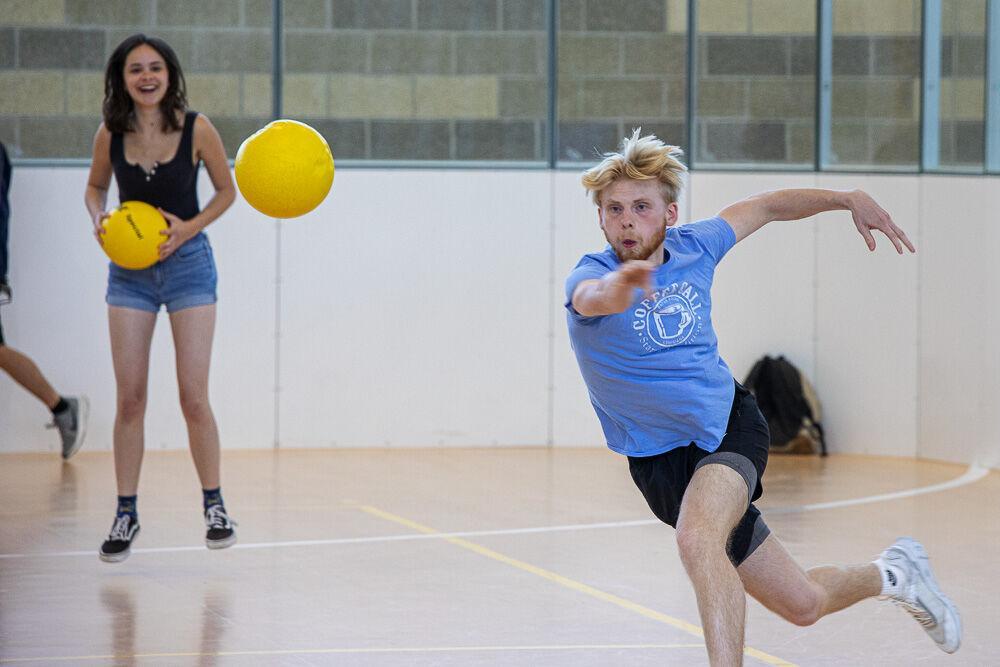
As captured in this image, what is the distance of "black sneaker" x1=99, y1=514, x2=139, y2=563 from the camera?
5.64m

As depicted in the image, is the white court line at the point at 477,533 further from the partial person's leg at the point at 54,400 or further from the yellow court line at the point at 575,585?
the partial person's leg at the point at 54,400

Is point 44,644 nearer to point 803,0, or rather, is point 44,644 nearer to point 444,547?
point 444,547

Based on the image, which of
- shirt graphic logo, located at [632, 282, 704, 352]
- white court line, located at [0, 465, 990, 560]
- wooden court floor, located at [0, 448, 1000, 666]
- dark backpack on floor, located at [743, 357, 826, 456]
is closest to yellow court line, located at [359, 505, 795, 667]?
wooden court floor, located at [0, 448, 1000, 666]

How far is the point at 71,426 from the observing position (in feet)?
28.6

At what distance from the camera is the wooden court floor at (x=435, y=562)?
4.52 m

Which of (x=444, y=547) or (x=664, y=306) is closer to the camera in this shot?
(x=664, y=306)

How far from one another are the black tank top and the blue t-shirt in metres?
2.35

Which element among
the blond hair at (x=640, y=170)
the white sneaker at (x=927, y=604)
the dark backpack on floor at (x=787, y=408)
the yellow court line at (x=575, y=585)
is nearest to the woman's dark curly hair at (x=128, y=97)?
the yellow court line at (x=575, y=585)

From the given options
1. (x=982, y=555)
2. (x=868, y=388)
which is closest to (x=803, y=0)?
(x=868, y=388)

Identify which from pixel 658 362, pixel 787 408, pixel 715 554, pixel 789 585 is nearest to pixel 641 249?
pixel 658 362

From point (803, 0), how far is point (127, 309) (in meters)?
5.66

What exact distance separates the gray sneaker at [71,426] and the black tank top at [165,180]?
3.31 metres

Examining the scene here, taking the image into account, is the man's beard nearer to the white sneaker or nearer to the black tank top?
the white sneaker

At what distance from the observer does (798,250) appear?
9578 mm
